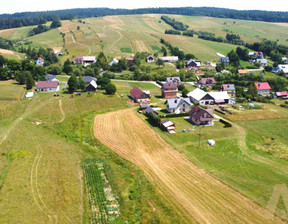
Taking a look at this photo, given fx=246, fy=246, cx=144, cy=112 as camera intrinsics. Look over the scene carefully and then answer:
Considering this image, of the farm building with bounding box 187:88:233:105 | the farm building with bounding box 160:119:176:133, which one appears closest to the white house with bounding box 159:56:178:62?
the farm building with bounding box 187:88:233:105

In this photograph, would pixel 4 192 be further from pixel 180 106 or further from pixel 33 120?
pixel 180 106

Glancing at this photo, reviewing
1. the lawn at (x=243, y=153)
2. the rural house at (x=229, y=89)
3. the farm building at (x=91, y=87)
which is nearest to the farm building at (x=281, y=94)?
the rural house at (x=229, y=89)

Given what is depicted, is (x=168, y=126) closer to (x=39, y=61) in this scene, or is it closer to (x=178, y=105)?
(x=178, y=105)

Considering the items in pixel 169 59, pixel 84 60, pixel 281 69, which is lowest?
pixel 169 59

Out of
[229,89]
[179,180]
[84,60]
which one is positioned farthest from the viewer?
[84,60]

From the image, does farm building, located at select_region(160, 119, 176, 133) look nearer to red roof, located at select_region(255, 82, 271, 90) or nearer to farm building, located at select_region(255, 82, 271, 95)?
red roof, located at select_region(255, 82, 271, 90)

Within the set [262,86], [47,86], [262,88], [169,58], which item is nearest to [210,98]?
[262,88]

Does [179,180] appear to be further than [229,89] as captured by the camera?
No

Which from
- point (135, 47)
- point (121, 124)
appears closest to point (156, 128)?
point (121, 124)
